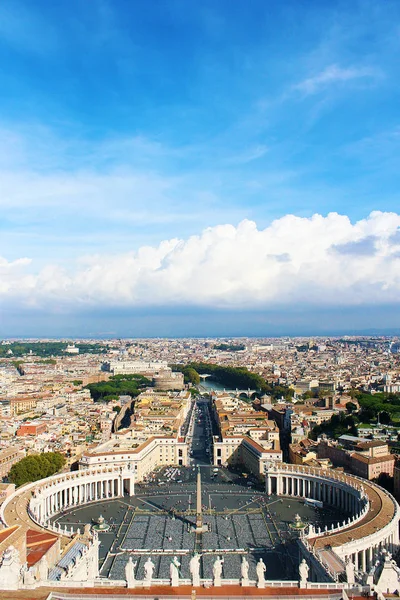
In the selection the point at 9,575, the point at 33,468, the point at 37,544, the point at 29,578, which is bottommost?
the point at 33,468

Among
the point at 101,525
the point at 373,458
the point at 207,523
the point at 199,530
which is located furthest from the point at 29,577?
the point at 373,458

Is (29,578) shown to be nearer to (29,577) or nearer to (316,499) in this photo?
(29,577)

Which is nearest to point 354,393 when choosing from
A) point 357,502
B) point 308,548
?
point 357,502

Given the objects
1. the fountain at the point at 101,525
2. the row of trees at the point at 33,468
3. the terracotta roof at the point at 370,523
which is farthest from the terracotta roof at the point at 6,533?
the row of trees at the point at 33,468

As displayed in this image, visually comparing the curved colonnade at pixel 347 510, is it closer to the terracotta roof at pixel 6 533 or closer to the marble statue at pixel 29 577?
the marble statue at pixel 29 577

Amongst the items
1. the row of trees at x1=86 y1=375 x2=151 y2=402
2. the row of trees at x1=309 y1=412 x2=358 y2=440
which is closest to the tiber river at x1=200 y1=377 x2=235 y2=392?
the row of trees at x1=86 y1=375 x2=151 y2=402

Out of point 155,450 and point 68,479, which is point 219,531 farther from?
point 155,450
